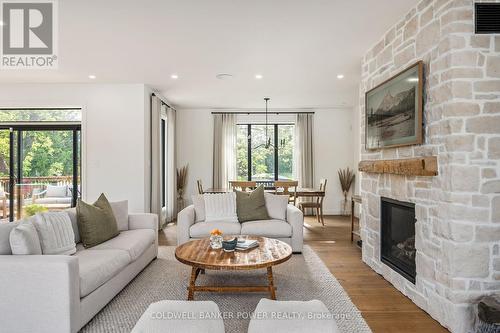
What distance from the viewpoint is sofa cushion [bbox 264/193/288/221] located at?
4597 mm

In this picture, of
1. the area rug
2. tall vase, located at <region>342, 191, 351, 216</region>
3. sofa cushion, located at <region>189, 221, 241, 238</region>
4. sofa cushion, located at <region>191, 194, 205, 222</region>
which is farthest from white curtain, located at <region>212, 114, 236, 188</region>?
the area rug

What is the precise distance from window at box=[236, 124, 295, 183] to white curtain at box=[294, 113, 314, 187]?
0.79ft

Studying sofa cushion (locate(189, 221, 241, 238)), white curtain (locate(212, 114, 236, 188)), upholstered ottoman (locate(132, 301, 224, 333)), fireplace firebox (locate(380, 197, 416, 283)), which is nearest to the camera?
upholstered ottoman (locate(132, 301, 224, 333))

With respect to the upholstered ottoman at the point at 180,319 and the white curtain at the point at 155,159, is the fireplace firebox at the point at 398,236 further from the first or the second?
the white curtain at the point at 155,159

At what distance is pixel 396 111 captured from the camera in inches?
124

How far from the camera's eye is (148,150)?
5598mm

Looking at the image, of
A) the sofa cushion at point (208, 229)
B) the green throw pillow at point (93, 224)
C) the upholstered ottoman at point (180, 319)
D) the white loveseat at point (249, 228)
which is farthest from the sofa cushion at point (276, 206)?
the upholstered ottoman at point (180, 319)

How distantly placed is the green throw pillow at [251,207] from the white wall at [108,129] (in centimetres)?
187

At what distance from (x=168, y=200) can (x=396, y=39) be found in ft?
18.3

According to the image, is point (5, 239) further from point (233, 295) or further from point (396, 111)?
point (396, 111)

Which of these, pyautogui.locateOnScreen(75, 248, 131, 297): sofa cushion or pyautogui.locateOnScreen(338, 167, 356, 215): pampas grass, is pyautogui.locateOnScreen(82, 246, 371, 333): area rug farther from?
pyautogui.locateOnScreen(338, 167, 356, 215): pampas grass

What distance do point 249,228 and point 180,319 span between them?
2.49 meters

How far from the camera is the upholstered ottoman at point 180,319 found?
5.39 feet

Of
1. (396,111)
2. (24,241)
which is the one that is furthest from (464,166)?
(24,241)
